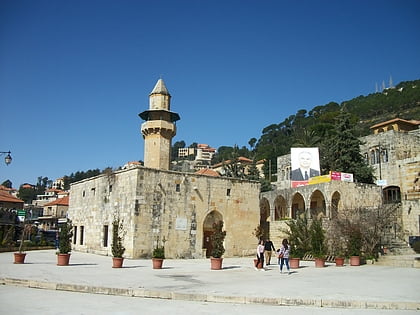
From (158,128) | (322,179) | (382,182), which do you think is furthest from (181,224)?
(382,182)

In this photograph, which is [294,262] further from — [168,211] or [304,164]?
[304,164]

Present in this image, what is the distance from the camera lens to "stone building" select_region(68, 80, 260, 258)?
23.0m

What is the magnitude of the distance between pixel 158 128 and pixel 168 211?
6781mm

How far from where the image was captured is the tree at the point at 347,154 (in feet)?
119

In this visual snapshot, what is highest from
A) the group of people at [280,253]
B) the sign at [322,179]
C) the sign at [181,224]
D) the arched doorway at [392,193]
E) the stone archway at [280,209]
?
the sign at [322,179]

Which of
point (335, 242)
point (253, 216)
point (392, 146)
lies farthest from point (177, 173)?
point (392, 146)

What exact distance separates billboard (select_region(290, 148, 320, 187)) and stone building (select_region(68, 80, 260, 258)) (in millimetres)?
8431

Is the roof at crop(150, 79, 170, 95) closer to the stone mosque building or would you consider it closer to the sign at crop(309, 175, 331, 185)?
the stone mosque building

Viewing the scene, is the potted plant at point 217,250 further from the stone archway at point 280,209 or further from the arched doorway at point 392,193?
the arched doorway at point 392,193

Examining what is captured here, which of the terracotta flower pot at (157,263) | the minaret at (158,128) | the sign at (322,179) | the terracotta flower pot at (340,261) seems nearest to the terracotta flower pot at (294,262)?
the terracotta flower pot at (340,261)

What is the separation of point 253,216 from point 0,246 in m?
18.0

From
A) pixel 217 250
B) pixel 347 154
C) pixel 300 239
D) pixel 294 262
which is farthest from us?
pixel 347 154

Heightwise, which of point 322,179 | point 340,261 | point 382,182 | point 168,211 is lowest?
point 340,261

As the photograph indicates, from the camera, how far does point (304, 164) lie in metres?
35.3
